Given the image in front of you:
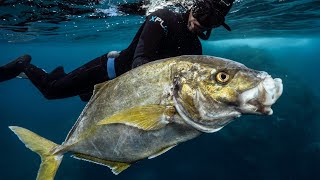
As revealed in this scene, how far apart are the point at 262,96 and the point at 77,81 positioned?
4781 millimetres

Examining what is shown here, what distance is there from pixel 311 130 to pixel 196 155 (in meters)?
9.66

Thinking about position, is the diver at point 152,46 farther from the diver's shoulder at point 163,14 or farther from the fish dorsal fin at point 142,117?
the fish dorsal fin at point 142,117

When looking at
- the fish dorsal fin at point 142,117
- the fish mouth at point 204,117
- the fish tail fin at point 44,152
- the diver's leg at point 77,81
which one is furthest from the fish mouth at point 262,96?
the diver's leg at point 77,81

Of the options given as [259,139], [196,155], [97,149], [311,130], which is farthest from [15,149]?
[97,149]

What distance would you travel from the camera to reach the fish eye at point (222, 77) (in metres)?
2.52

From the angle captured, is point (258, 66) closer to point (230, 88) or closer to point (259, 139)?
point (259, 139)

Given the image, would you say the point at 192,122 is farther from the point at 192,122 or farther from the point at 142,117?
the point at 142,117

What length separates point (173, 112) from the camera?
2535 millimetres

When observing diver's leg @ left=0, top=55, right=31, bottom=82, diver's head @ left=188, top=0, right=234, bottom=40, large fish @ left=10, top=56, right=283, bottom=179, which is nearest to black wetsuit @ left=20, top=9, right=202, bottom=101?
diver's head @ left=188, top=0, right=234, bottom=40

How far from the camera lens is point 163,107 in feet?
8.25

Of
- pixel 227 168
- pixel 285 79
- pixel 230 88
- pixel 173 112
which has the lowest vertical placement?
pixel 227 168

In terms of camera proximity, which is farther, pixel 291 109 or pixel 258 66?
pixel 258 66

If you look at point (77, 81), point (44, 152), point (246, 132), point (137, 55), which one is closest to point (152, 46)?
point (137, 55)

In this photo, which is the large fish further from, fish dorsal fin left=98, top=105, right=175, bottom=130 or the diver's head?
the diver's head
